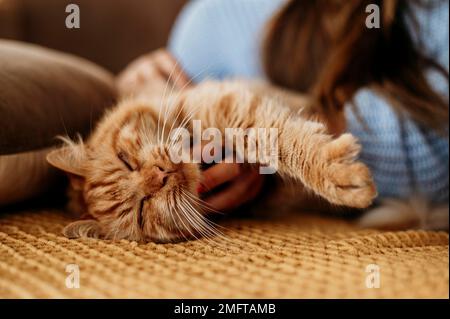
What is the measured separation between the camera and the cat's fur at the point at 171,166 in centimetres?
105

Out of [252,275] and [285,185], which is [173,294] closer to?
[252,275]

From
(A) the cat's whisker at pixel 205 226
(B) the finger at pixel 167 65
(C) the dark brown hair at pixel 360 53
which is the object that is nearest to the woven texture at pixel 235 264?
(A) the cat's whisker at pixel 205 226

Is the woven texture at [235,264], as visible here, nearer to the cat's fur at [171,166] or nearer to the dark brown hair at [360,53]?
the cat's fur at [171,166]

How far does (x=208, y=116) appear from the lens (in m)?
1.26

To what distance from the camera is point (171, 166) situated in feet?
3.79

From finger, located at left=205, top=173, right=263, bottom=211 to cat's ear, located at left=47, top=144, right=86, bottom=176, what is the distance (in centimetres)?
37

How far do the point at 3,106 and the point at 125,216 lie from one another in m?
0.42

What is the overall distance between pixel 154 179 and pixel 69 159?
10.4 inches

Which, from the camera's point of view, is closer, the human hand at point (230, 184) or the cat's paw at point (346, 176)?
the cat's paw at point (346, 176)

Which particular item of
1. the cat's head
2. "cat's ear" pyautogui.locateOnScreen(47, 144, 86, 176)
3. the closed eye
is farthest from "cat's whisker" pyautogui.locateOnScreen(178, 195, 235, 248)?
"cat's ear" pyautogui.locateOnScreen(47, 144, 86, 176)

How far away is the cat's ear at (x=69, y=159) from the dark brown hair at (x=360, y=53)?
76 centimetres
